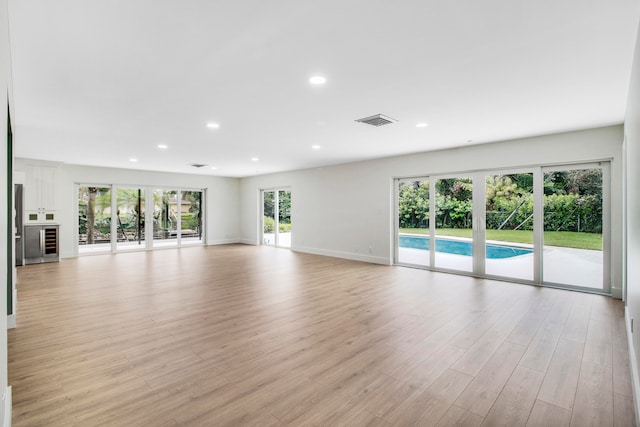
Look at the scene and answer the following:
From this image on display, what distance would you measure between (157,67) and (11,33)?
3.06ft

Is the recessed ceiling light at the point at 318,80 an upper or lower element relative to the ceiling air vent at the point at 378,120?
upper

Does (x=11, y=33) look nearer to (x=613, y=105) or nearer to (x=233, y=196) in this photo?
(x=613, y=105)

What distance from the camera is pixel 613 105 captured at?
379 centimetres

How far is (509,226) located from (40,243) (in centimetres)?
1034

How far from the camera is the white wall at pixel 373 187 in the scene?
4.76 m

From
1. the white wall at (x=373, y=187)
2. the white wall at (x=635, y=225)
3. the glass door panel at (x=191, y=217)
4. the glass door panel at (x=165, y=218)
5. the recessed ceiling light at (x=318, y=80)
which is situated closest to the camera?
the white wall at (x=635, y=225)

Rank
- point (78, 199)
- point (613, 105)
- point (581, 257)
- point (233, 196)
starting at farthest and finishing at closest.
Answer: point (233, 196)
point (78, 199)
point (581, 257)
point (613, 105)

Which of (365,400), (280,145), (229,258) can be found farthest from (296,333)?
(229,258)

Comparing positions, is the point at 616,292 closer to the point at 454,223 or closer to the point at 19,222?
the point at 454,223

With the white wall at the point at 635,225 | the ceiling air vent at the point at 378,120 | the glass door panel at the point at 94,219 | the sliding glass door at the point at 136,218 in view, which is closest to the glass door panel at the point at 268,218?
the sliding glass door at the point at 136,218

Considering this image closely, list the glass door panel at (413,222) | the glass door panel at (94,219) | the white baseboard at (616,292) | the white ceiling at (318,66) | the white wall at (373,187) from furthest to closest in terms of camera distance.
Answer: the glass door panel at (94,219)
the glass door panel at (413,222)
the white wall at (373,187)
the white baseboard at (616,292)
the white ceiling at (318,66)

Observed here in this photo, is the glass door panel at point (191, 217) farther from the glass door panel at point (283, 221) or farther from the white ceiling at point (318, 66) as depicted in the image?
the white ceiling at point (318, 66)

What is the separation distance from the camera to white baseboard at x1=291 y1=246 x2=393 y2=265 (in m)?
7.55

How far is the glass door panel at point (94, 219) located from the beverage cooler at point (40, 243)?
48.1 inches
